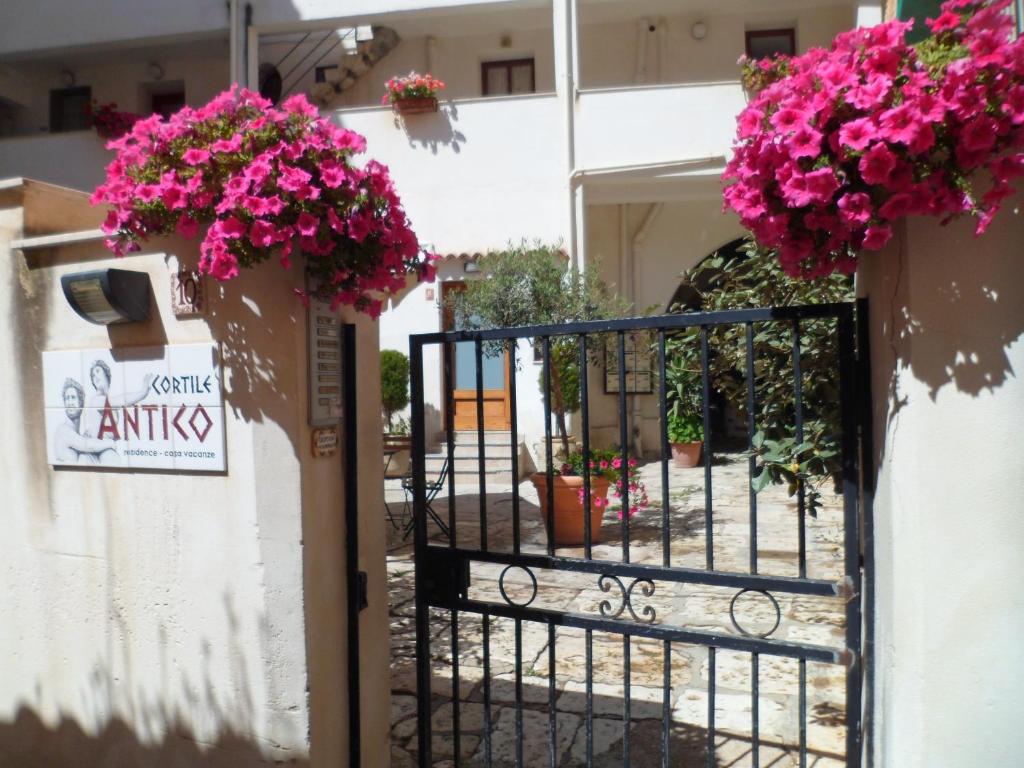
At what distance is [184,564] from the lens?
277cm

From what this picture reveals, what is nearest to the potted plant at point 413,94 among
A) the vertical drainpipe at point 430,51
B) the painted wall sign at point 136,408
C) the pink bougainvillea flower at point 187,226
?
the vertical drainpipe at point 430,51

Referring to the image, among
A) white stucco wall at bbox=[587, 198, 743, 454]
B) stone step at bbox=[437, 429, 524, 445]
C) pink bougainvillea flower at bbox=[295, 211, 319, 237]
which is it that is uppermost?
white stucco wall at bbox=[587, 198, 743, 454]

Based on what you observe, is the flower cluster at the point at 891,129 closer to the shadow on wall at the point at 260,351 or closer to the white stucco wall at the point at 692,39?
the shadow on wall at the point at 260,351

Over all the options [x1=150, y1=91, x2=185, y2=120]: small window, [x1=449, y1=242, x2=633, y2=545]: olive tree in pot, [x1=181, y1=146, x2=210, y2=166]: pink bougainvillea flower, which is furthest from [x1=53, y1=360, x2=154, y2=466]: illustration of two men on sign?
[x1=150, y1=91, x2=185, y2=120]: small window

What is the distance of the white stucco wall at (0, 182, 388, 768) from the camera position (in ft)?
Result: 8.57

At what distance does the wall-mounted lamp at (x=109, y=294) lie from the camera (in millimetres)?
2631

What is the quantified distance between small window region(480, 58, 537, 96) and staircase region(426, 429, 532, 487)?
535cm

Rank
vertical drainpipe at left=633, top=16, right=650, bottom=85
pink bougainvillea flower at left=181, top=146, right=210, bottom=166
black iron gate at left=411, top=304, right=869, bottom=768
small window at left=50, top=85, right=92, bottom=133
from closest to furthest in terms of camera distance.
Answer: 1. black iron gate at left=411, top=304, right=869, bottom=768
2. pink bougainvillea flower at left=181, top=146, right=210, bottom=166
3. vertical drainpipe at left=633, top=16, right=650, bottom=85
4. small window at left=50, top=85, right=92, bottom=133

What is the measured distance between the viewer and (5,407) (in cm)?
315

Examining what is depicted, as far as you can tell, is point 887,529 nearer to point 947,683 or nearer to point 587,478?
point 947,683

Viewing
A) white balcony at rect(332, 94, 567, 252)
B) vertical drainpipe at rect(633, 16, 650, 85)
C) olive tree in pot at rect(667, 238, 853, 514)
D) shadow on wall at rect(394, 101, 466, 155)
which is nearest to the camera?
olive tree in pot at rect(667, 238, 853, 514)

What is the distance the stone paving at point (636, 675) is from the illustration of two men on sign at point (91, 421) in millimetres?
1711

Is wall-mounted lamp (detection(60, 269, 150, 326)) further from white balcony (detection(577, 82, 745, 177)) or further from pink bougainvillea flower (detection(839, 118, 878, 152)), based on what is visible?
white balcony (detection(577, 82, 745, 177))

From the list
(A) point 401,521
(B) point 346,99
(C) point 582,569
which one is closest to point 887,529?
(C) point 582,569
